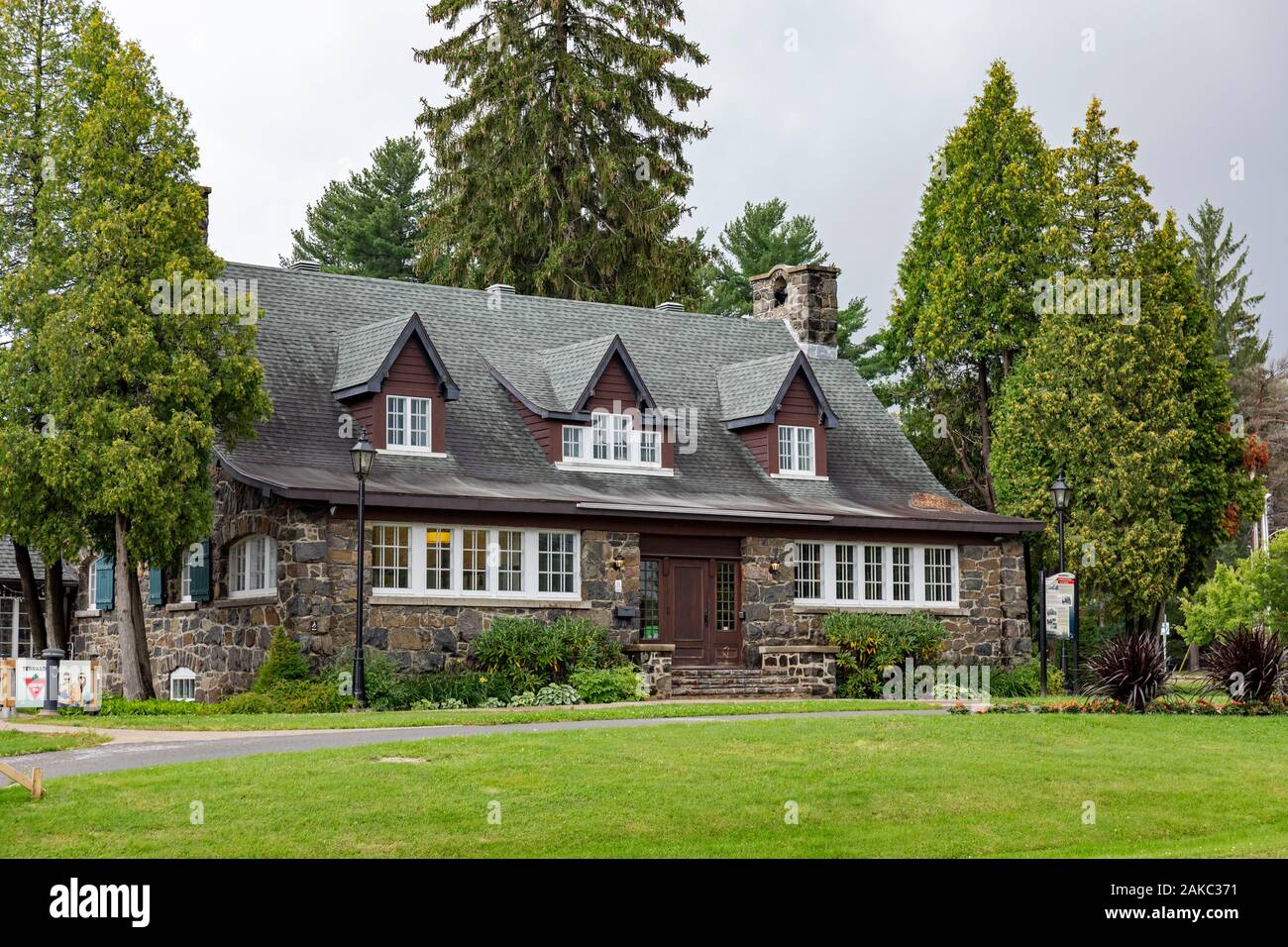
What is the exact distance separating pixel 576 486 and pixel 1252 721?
39.3ft

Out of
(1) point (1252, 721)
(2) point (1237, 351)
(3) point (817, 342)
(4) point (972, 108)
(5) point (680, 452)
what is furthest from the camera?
(2) point (1237, 351)

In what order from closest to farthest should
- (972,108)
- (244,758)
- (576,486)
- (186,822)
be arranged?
(186,822) < (244,758) < (576,486) < (972,108)

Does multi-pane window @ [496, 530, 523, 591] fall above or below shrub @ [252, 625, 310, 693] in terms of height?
above

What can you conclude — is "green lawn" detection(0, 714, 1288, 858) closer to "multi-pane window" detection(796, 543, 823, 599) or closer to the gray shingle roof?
the gray shingle roof

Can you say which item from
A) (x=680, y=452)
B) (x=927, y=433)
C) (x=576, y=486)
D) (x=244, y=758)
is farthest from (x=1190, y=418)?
(x=244, y=758)

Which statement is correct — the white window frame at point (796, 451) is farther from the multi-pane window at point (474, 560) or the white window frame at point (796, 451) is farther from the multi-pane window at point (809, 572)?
the multi-pane window at point (474, 560)

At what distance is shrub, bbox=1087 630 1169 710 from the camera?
68.0ft

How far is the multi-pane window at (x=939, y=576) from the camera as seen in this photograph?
100.0 feet

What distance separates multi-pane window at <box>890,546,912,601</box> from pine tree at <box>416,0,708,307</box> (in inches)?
525

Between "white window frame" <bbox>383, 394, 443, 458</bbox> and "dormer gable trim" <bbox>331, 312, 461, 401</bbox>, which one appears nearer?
"dormer gable trim" <bbox>331, 312, 461, 401</bbox>

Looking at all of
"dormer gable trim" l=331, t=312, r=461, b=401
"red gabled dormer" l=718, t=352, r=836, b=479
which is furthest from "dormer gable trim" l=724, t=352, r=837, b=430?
"dormer gable trim" l=331, t=312, r=461, b=401

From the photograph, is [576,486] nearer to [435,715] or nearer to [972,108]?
[435,715]

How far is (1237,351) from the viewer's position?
63.6 metres

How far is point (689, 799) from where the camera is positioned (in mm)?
13336
